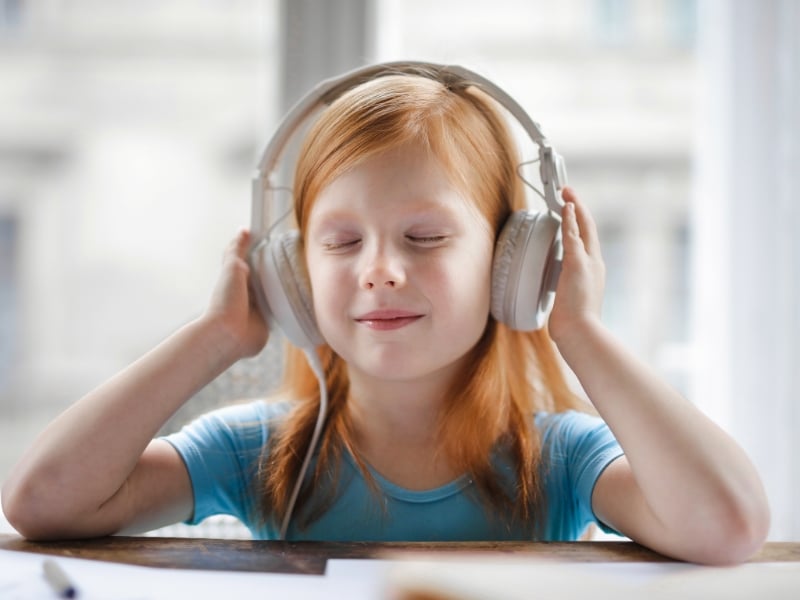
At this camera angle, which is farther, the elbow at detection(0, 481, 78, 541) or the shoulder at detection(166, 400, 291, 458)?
→ the shoulder at detection(166, 400, 291, 458)

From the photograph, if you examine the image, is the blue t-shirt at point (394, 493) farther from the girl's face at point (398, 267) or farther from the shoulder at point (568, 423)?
the girl's face at point (398, 267)

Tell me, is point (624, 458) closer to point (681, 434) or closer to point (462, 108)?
point (681, 434)

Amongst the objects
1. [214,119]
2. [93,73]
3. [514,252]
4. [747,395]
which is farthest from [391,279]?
[93,73]

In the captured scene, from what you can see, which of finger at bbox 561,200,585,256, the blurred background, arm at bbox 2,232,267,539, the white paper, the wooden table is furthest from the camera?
the blurred background

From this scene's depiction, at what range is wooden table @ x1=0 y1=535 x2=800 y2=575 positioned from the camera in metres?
0.64

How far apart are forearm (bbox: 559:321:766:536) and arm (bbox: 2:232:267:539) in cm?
41

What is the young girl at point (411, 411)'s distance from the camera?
2.42ft

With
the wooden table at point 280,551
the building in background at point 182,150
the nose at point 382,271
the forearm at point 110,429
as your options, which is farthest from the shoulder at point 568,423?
the building in background at point 182,150

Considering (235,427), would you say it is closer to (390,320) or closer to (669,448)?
(390,320)

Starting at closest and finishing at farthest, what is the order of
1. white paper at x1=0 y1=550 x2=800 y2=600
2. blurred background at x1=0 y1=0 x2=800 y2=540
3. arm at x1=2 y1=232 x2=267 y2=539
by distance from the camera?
1. white paper at x1=0 y1=550 x2=800 y2=600
2. arm at x1=2 y1=232 x2=267 y2=539
3. blurred background at x1=0 y1=0 x2=800 y2=540

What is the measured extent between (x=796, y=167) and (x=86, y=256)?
1.55 meters

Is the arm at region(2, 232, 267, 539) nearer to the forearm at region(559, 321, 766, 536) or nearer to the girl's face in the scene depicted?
the girl's face

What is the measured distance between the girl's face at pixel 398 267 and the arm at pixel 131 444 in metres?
0.12

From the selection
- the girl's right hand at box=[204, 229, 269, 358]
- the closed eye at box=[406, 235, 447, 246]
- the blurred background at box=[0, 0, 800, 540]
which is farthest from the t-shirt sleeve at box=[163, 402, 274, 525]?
the blurred background at box=[0, 0, 800, 540]
